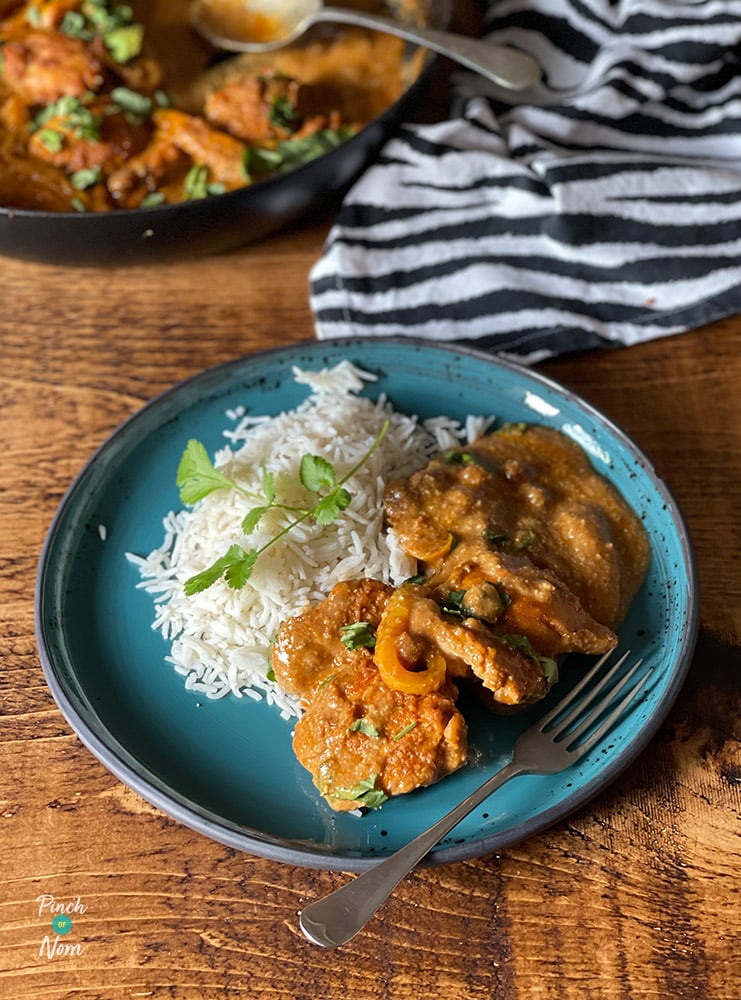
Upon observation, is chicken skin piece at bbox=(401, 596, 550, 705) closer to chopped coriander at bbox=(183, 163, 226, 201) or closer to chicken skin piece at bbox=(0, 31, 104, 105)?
chopped coriander at bbox=(183, 163, 226, 201)

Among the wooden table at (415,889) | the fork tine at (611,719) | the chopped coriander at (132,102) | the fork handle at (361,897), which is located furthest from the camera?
the chopped coriander at (132,102)

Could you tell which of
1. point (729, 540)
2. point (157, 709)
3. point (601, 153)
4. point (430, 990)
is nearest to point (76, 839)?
point (157, 709)

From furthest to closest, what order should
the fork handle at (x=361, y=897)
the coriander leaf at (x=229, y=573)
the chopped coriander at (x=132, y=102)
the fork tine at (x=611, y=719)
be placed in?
1. the chopped coriander at (x=132, y=102)
2. the coriander leaf at (x=229, y=573)
3. the fork tine at (x=611, y=719)
4. the fork handle at (x=361, y=897)

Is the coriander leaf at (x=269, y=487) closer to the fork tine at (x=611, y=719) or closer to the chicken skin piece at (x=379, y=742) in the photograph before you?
the chicken skin piece at (x=379, y=742)

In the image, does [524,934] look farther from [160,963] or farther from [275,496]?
[275,496]

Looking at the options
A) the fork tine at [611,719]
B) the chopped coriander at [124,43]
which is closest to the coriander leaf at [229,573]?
the fork tine at [611,719]

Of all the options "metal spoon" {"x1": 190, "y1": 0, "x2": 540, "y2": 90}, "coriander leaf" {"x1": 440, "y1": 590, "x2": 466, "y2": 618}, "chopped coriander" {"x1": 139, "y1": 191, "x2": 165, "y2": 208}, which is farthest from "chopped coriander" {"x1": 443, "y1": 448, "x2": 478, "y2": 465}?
"metal spoon" {"x1": 190, "y1": 0, "x2": 540, "y2": 90}

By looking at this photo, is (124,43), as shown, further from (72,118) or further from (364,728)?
(364,728)

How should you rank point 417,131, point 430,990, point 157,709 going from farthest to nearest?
point 417,131
point 157,709
point 430,990
